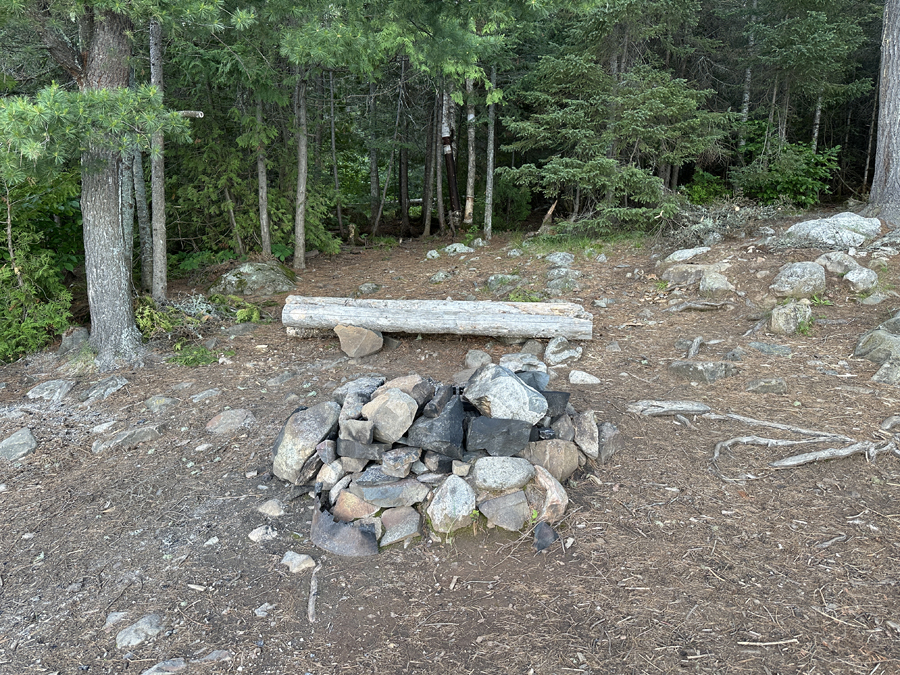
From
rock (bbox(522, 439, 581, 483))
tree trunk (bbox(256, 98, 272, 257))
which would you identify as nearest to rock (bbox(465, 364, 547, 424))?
rock (bbox(522, 439, 581, 483))

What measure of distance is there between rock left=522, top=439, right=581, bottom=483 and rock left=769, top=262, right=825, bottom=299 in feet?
16.6

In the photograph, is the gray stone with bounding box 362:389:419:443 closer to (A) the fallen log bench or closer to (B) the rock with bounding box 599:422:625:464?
(B) the rock with bounding box 599:422:625:464

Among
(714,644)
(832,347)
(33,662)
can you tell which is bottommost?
(33,662)

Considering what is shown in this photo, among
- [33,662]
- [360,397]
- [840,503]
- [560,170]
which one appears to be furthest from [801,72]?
[33,662]

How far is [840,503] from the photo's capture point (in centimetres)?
357

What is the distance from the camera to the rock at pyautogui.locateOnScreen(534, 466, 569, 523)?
3.62 m

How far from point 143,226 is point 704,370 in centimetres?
848

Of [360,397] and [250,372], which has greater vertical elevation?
[360,397]

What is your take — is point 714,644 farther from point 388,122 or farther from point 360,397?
point 388,122

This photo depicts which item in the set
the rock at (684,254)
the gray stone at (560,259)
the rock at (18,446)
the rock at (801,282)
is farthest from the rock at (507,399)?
the gray stone at (560,259)

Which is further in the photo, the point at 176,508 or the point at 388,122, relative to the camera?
the point at 388,122

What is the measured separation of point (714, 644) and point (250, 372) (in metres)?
5.46

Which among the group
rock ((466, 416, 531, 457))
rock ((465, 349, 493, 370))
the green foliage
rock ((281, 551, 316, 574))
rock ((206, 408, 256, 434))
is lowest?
rock ((281, 551, 316, 574))

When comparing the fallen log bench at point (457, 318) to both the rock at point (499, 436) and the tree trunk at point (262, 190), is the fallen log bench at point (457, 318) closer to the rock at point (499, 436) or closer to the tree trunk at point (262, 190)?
the rock at point (499, 436)
